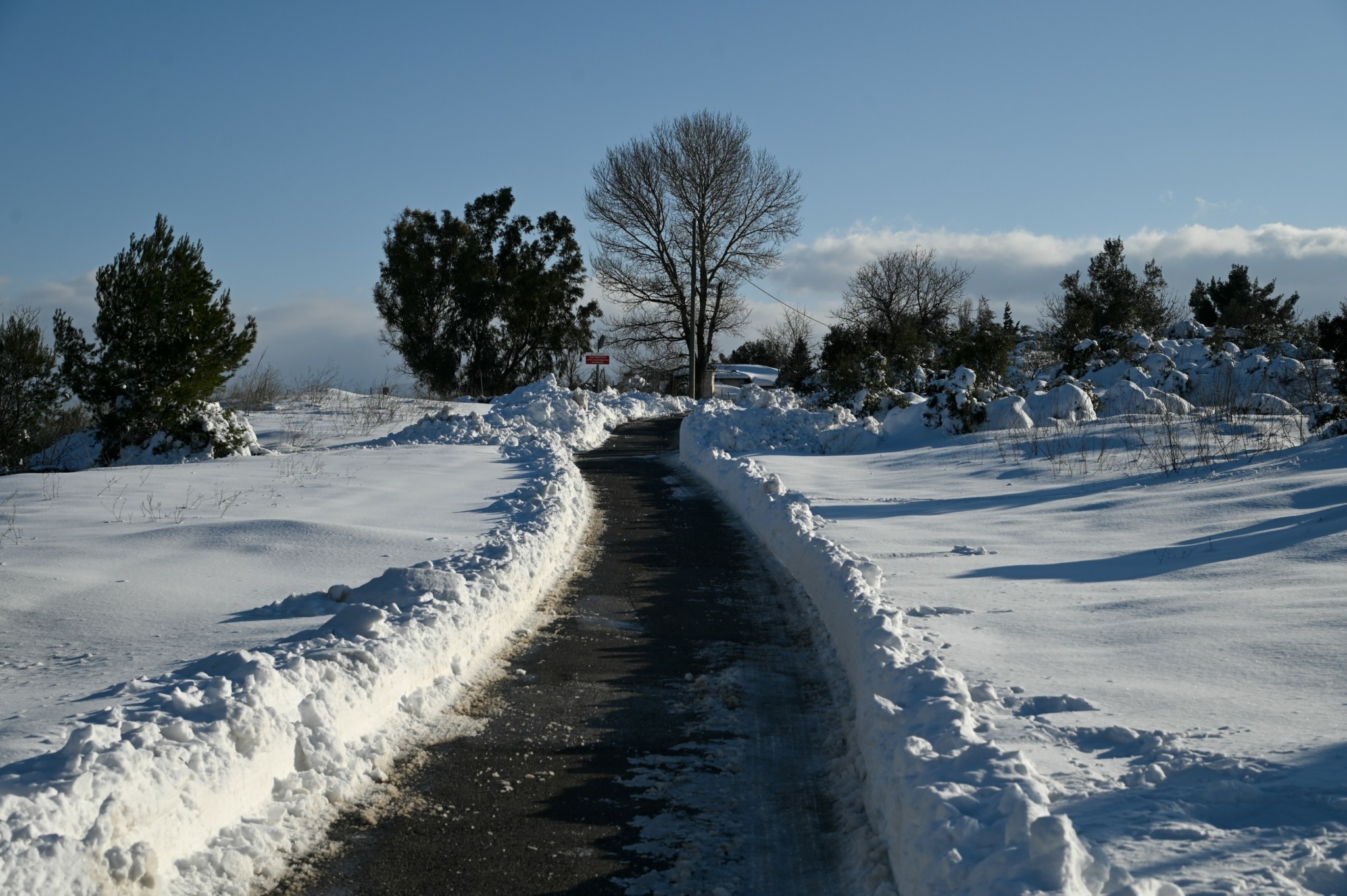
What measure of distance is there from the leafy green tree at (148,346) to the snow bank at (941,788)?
1529 centimetres

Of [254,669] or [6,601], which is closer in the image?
[254,669]

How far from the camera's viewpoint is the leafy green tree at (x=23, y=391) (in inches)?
736

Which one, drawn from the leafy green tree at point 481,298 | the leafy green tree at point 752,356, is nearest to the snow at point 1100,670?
the leafy green tree at point 481,298

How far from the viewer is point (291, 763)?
14.3ft

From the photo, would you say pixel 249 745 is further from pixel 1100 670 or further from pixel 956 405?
pixel 956 405

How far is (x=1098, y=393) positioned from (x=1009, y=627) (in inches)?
632

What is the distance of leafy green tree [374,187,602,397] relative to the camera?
143 ft

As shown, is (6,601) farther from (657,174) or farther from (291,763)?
(657,174)

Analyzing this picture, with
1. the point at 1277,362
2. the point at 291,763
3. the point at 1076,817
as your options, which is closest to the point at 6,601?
the point at 291,763

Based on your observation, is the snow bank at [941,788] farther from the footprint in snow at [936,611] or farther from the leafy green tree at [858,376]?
the leafy green tree at [858,376]

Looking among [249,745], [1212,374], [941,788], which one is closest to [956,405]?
[1212,374]

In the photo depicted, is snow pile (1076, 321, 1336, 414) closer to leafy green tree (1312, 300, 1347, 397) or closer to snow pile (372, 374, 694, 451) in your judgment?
Answer: leafy green tree (1312, 300, 1347, 397)

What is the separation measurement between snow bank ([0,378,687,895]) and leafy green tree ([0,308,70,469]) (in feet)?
51.8

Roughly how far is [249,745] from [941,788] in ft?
9.78
